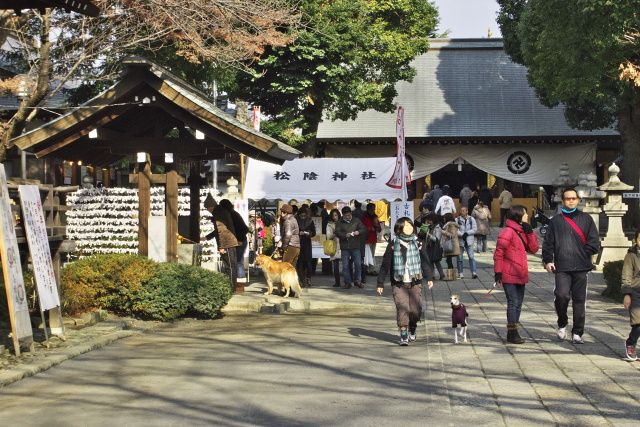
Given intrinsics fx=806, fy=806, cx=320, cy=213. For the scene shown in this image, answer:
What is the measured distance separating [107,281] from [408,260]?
15.8 feet

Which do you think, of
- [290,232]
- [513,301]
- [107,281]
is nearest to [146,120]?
[290,232]

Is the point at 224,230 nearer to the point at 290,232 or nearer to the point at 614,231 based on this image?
the point at 290,232

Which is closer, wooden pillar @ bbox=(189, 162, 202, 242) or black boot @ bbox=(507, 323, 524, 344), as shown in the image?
black boot @ bbox=(507, 323, 524, 344)

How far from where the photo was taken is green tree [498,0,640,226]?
19.1m

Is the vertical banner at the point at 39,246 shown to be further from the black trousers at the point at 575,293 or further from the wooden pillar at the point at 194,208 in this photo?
the wooden pillar at the point at 194,208

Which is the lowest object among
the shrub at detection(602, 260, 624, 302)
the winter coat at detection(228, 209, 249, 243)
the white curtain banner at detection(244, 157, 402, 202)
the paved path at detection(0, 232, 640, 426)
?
the paved path at detection(0, 232, 640, 426)

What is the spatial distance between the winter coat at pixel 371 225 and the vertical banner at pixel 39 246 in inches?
391

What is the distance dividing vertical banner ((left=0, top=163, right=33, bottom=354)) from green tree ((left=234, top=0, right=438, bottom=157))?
Answer: 47.4ft

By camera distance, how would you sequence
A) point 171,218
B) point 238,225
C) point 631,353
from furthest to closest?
point 238,225 < point 171,218 < point 631,353

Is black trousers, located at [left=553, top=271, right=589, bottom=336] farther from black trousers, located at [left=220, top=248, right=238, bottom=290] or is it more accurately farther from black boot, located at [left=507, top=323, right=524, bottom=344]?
black trousers, located at [left=220, top=248, right=238, bottom=290]

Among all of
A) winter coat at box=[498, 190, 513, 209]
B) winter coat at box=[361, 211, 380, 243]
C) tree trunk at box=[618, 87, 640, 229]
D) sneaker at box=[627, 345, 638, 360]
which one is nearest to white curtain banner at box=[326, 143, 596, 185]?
winter coat at box=[498, 190, 513, 209]

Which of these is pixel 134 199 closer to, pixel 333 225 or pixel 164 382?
pixel 333 225

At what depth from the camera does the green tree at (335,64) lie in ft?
82.0

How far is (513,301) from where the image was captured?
32.6 feet
